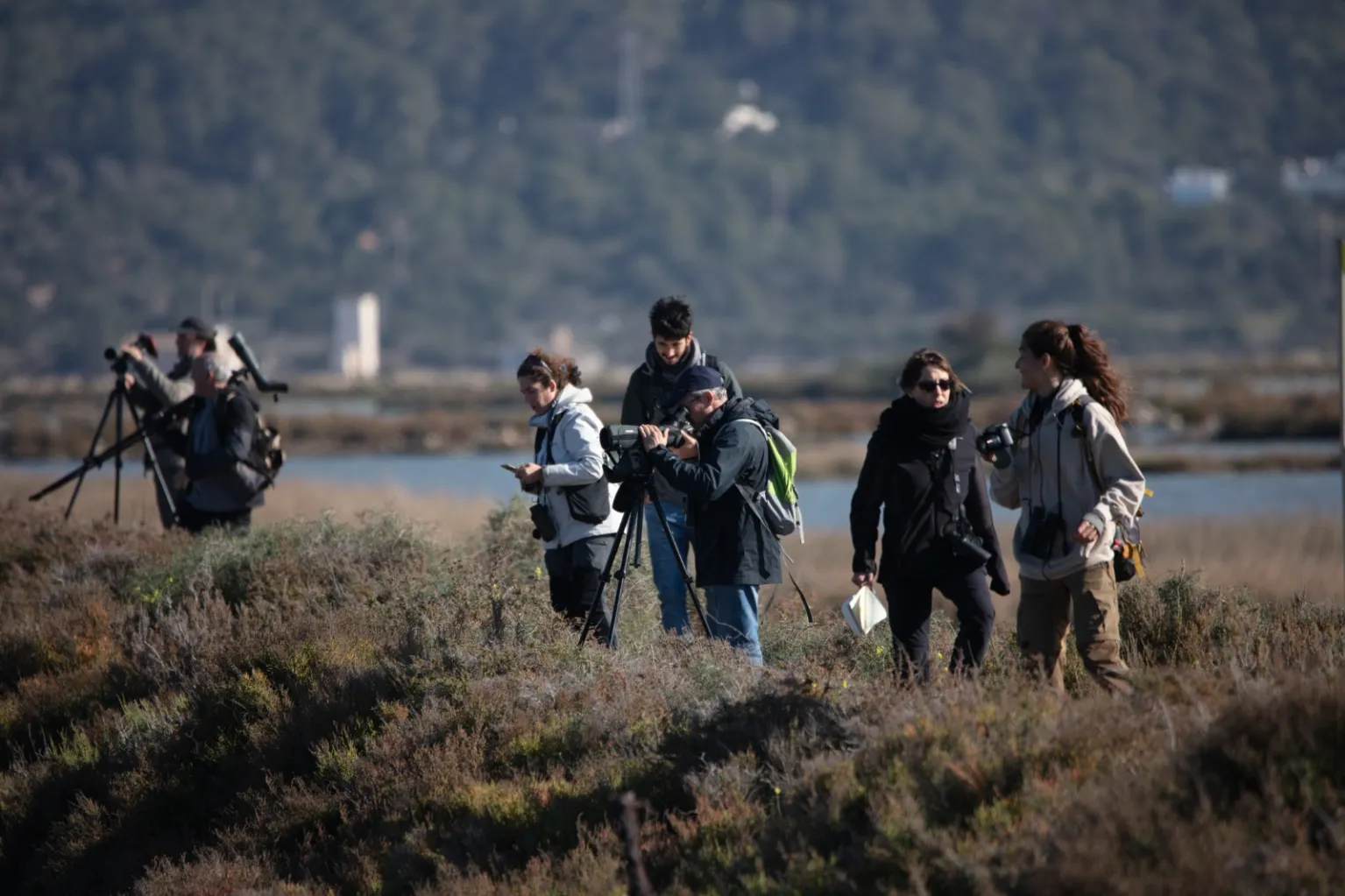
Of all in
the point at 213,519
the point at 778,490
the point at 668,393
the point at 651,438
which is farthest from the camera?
the point at 213,519

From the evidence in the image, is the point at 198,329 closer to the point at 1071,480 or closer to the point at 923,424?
the point at 923,424

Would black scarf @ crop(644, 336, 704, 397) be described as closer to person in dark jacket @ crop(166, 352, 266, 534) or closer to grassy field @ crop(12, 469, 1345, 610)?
person in dark jacket @ crop(166, 352, 266, 534)

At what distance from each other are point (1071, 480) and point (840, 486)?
108 ft

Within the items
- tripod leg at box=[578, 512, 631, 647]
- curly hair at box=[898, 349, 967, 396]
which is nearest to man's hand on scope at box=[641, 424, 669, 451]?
tripod leg at box=[578, 512, 631, 647]

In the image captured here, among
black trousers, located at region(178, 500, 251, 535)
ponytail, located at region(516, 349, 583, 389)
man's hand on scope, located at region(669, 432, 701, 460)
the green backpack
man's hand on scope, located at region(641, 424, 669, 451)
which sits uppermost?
ponytail, located at region(516, 349, 583, 389)

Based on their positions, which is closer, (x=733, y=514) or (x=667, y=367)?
(x=733, y=514)

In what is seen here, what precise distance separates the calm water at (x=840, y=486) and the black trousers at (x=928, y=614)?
75.4 ft

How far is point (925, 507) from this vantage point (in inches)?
284

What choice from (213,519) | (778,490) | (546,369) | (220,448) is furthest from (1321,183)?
(778,490)

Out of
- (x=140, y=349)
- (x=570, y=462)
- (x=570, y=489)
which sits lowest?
(x=570, y=489)

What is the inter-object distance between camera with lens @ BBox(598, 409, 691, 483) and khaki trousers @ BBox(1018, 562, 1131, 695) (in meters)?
1.87

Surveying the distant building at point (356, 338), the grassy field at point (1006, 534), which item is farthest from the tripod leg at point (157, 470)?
the distant building at point (356, 338)

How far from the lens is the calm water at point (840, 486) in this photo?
31.2 metres

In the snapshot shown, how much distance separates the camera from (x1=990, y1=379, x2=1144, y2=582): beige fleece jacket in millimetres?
6742
